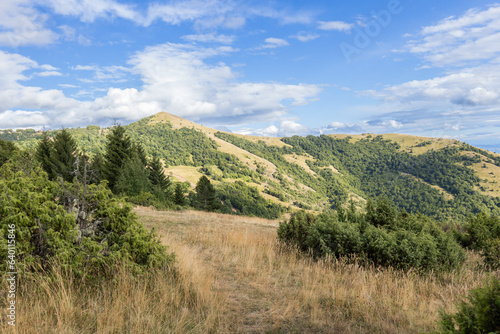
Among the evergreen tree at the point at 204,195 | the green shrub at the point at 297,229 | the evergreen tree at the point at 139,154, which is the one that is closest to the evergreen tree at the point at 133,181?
the evergreen tree at the point at 139,154

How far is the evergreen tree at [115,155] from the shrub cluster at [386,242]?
3049 cm

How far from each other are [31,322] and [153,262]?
6.57 ft

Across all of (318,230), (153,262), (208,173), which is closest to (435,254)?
(318,230)

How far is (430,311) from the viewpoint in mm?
4211

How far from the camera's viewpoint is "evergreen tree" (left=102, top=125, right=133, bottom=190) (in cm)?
3216

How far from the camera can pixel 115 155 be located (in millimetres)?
32750

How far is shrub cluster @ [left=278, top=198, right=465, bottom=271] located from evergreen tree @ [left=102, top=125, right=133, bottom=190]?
30492 mm

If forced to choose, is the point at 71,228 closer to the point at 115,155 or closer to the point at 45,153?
the point at 115,155

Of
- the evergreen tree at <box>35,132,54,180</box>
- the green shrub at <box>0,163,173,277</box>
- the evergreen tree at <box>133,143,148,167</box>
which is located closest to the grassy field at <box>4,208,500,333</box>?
the green shrub at <box>0,163,173,277</box>

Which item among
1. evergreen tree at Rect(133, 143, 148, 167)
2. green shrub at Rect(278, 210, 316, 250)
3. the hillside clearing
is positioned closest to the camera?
the hillside clearing

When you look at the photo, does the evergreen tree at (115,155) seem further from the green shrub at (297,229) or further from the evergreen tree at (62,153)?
the green shrub at (297,229)

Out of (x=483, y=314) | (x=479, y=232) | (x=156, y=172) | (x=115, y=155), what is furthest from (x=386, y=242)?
(x=156, y=172)

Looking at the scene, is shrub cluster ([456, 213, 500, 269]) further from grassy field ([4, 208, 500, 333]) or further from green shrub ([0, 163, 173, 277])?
green shrub ([0, 163, 173, 277])

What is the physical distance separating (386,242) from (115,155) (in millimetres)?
34126
